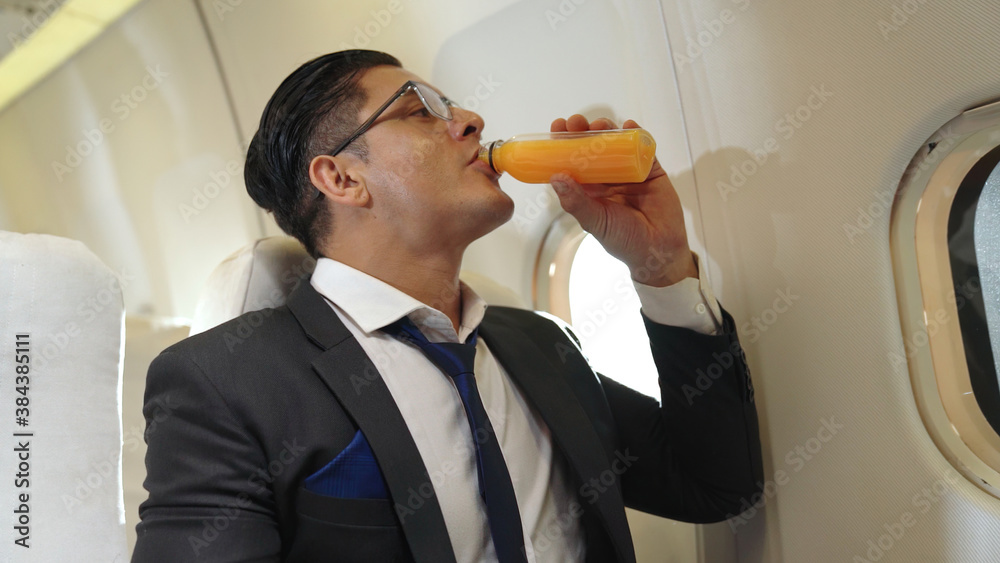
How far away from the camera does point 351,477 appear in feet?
4.09

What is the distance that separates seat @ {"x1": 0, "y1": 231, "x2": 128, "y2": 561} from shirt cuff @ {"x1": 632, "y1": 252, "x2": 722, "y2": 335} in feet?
3.92

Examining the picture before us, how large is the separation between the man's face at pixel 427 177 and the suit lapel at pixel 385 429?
1.00 ft

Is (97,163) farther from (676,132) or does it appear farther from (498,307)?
(676,132)

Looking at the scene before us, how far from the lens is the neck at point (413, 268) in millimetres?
1602

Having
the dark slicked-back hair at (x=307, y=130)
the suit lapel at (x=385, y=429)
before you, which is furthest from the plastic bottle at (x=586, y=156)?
the suit lapel at (x=385, y=429)

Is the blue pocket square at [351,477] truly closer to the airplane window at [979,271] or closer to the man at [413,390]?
the man at [413,390]

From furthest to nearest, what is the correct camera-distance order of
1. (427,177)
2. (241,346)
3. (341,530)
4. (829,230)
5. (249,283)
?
(249,283) → (427,177) → (829,230) → (241,346) → (341,530)

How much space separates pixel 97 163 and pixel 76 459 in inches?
60.1

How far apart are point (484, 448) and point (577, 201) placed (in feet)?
1.66

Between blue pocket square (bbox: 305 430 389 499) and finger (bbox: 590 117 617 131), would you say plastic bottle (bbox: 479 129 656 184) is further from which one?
blue pocket square (bbox: 305 430 389 499)

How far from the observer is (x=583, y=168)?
4.62ft

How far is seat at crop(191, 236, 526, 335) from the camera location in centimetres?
167

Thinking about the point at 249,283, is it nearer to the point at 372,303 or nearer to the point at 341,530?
the point at 372,303

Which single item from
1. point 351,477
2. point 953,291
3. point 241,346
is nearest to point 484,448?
point 351,477
